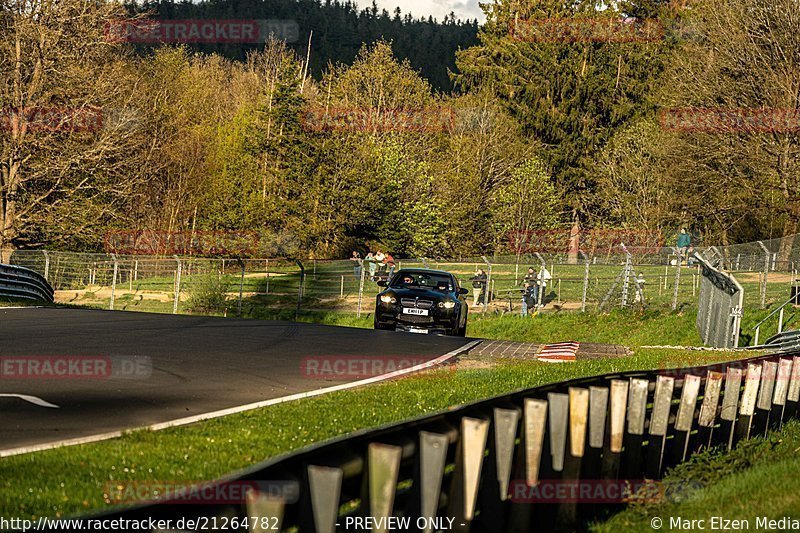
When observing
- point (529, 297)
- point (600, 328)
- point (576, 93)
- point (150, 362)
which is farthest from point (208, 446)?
point (576, 93)

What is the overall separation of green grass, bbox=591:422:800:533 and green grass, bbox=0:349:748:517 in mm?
2783

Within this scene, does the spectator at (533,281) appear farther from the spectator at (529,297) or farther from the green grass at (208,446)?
the green grass at (208,446)

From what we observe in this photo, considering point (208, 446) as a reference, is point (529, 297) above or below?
below

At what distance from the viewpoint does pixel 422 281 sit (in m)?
25.2

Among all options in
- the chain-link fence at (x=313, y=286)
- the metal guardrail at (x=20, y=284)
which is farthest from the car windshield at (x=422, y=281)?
the metal guardrail at (x=20, y=284)

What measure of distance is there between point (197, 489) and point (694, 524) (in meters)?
4.10

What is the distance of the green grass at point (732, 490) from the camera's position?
6.89m

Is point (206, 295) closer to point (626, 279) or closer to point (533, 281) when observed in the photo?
point (533, 281)

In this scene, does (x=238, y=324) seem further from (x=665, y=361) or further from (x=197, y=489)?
(x=197, y=489)

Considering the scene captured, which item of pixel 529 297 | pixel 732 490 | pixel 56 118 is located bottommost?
pixel 529 297

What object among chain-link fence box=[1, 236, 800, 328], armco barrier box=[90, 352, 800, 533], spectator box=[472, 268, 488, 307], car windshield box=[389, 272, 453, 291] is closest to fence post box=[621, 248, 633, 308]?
chain-link fence box=[1, 236, 800, 328]

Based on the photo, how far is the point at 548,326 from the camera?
3275cm

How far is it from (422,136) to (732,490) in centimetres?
6679

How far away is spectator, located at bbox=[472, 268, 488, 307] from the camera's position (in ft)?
123
